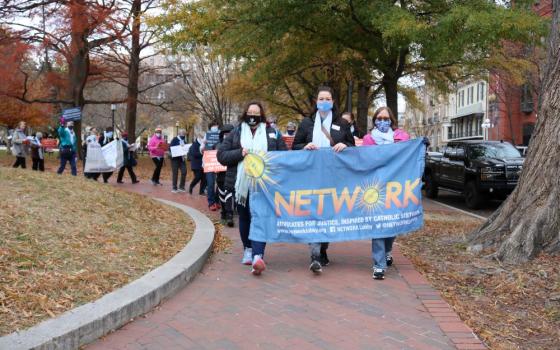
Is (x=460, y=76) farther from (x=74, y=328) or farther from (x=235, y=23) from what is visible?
(x=74, y=328)

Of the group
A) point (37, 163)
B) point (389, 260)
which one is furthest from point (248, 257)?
point (37, 163)

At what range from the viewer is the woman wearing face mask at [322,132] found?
602 centimetres

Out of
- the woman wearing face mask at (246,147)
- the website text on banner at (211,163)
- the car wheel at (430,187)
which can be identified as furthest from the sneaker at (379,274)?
the car wheel at (430,187)

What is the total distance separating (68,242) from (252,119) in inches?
93.8

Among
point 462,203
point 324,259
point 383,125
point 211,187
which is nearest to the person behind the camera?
point 383,125

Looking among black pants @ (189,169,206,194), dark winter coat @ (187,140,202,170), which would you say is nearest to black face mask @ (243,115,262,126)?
dark winter coat @ (187,140,202,170)

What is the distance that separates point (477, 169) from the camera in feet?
46.2

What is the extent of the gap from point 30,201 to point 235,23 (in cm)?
1053

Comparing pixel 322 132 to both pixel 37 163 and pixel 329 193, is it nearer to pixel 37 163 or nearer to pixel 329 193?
pixel 329 193

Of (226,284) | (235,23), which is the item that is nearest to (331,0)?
(235,23)

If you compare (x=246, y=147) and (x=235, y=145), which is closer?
(x=246, y=147)

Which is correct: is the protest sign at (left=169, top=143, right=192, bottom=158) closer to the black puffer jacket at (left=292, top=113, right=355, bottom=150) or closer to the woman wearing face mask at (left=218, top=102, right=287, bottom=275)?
the woman wearing face mask at (left=218, top=102, right=287, bottom=275)

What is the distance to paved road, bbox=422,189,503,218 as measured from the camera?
13707 mm

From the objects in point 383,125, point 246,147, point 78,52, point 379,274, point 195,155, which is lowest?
point 379,274
